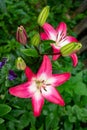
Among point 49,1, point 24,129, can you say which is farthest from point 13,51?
point 49,1

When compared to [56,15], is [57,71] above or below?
below

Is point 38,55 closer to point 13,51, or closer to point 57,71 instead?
point 57,71

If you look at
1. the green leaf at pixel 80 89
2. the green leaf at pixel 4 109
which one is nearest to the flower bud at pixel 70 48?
the green leaf at pixel 4 109

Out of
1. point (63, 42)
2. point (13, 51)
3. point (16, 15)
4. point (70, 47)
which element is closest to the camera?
point (70, 47)

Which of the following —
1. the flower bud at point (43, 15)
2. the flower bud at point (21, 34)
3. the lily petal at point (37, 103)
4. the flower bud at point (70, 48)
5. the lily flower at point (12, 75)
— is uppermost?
the flower bud at point (43, 15)

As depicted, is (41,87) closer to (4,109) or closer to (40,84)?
(40,84)

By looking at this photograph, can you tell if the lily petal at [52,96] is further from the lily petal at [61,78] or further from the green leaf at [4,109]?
the green leaf at [4,109]

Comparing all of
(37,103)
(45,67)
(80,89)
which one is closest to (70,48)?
(45,67)
